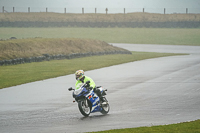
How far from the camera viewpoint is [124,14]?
274 feet

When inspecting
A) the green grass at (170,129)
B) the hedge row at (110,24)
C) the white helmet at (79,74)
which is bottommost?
the green grass at (170,129)

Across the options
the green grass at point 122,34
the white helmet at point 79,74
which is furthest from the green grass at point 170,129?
the green grass at point 122,34

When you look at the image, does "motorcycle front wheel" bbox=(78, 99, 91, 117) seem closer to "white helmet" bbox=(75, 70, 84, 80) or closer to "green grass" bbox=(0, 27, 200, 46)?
"white helmet" bbox=(75, 70, 84, 80)

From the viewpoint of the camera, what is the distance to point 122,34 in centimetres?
7194

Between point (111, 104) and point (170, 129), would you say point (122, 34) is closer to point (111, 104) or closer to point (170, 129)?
point (111, 104)

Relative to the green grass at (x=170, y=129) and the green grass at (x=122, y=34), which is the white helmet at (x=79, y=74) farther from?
the green grass at (x=122, y=34)

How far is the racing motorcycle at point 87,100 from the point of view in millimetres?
13445

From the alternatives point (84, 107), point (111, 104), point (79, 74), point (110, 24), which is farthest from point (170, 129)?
point (110, 24)

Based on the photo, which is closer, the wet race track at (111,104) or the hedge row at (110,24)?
the wet race track at (111,104)

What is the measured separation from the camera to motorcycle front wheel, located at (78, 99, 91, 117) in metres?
13.4

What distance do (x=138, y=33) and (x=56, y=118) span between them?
194 ft

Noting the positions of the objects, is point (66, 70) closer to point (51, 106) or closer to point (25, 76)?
point (25, 76)

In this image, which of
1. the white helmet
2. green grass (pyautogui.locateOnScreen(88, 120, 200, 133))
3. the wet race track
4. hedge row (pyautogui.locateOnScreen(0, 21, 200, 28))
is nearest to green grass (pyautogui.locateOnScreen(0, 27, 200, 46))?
hedge row (pyautogui.locateOnScreen(0, 21, 200, 28))

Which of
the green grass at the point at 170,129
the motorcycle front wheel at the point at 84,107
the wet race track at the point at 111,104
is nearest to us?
the green grass at the point at 170,129
